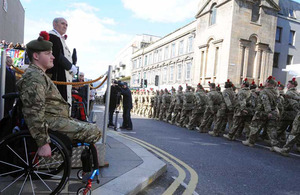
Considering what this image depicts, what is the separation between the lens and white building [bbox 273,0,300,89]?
98.4 ft

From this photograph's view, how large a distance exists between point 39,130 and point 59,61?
1500 mm

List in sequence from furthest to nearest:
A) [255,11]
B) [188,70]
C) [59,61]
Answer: [188,70] < [255,11] < [59,61]

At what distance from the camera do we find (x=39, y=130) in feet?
7.85

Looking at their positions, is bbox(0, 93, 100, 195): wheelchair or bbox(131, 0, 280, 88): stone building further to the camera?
bbox(131, 0, 280, 88): stone building

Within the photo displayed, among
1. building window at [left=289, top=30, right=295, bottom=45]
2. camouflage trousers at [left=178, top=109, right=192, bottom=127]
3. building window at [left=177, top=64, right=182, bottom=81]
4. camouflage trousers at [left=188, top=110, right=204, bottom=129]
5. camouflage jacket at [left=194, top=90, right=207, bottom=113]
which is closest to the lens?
camouflage jacket at [left=194, top=90, right=207, bottom=113]

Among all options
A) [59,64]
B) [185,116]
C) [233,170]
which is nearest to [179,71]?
[185,116]

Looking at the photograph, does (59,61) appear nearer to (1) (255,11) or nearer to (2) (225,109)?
(2) (225,109)

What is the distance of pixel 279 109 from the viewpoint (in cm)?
769

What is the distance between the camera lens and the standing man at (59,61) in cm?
364

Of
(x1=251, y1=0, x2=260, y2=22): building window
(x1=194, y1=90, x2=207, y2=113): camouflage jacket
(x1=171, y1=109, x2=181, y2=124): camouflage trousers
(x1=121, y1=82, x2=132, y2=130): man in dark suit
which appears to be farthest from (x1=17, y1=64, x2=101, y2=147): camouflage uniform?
(x1=251, y1=0, x2=260, y2=22): building window

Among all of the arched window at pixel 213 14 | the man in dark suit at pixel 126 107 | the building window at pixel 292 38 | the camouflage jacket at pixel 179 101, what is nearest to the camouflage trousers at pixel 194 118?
the camouflage jacket at pixel 179 101

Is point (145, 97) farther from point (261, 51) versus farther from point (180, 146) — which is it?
point (261, 51)

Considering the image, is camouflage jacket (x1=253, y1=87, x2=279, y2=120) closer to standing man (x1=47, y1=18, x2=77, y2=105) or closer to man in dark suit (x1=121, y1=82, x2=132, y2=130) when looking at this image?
man in dark suit (x1=121, y1=82, x2=132, y2=130)

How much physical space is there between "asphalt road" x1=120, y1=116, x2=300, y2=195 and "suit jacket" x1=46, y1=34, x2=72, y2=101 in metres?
2.16
